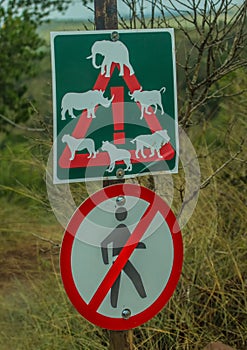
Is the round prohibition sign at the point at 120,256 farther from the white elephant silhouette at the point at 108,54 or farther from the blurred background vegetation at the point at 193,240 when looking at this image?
the blurred background vegetation at the point at 193,240

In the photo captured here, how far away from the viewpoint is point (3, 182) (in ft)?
25.5

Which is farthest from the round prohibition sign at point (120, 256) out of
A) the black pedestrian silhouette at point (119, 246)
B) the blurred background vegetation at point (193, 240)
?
the blurred background vegetation at point (193, 240)

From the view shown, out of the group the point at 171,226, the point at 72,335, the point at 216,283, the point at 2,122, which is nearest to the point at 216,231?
the point at 216,283

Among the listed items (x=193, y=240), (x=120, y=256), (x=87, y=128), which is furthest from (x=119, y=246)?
(x=193, y=240)

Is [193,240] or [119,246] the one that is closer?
[119,246]

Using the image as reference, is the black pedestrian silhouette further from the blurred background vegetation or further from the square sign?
the blurred background vegetation

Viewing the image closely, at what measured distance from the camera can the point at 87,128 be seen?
8.12ft

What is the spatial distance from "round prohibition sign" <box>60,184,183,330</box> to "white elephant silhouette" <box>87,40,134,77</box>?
0.39 metres

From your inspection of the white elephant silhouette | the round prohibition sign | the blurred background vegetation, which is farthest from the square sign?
the blurred background vegetation

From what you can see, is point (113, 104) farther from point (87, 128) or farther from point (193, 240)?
point (193, 240)

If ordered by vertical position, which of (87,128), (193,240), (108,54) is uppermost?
(108,54)

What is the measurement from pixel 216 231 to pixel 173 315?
0.60 meters

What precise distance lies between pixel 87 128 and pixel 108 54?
0.80ft

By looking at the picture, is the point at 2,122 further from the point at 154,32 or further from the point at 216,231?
the point at 154,32
